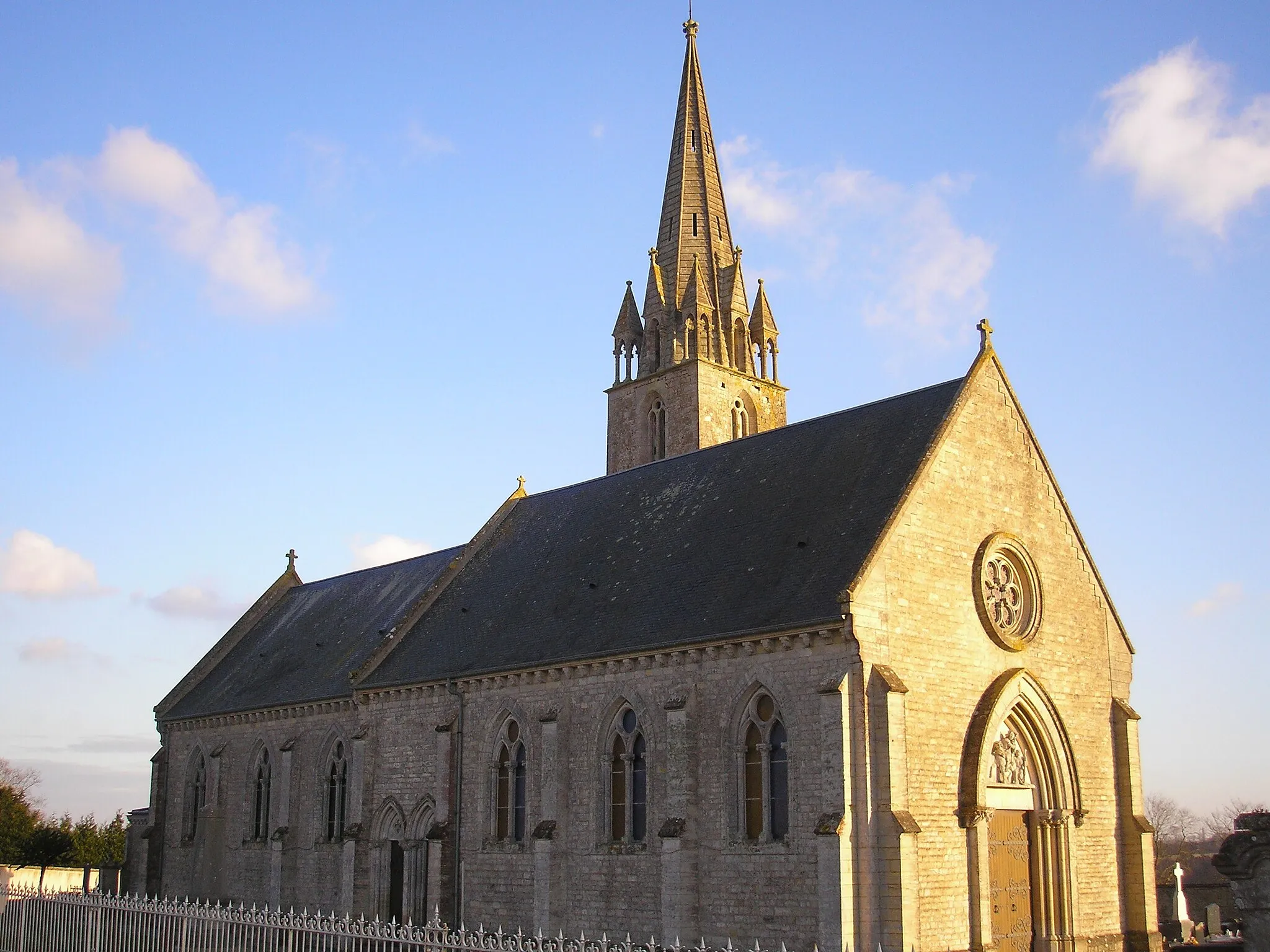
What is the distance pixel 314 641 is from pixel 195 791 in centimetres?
653

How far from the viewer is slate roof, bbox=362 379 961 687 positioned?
89.0 feet

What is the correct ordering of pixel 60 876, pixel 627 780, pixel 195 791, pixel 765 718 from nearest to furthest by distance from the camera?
pixel 765 718 < pixel 627 780 < pixel 195 791 < pixel 60 876

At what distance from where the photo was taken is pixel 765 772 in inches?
1008

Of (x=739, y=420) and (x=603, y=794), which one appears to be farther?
(x=739, y=420)

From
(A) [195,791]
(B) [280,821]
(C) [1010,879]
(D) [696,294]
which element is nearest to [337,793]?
(B) [280,821]

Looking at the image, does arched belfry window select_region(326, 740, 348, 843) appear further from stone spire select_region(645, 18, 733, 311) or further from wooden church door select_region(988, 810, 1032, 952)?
stone spire select_region(645, 18, 733, 311)

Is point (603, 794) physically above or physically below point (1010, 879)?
above

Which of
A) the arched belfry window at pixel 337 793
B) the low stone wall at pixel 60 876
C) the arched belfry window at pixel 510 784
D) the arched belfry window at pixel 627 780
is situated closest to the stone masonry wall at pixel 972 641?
the arched belfry window at pixel 627 780

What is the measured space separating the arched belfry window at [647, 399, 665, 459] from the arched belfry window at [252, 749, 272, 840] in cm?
2451

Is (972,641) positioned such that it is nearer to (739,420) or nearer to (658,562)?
(658,562)

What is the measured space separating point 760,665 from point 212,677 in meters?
27.7

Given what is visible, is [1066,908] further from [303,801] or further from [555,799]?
[303,801]

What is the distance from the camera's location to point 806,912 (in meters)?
24.0

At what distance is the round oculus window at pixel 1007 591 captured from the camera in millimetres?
27766
